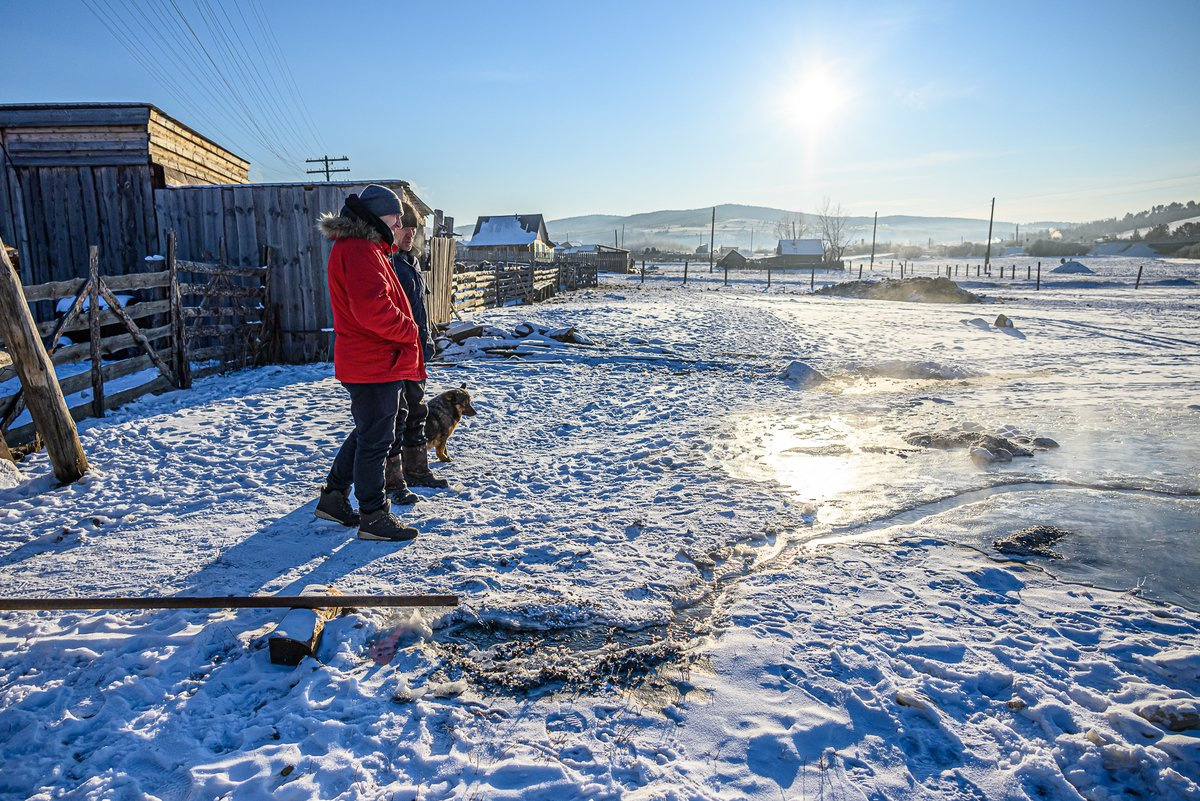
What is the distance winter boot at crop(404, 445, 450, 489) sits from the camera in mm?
4926

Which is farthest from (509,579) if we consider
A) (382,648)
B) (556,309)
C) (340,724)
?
(556,309)

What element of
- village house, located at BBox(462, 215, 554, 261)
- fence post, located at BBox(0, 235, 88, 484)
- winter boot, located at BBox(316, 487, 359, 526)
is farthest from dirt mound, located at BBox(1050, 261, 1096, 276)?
fence post, located at BBox(0, 235, 88, 484)

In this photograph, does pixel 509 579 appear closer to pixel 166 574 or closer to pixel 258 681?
pixel 258 681

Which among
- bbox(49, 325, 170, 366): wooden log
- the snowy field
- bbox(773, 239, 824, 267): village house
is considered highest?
bbox(773, 239, 824, 267): village house

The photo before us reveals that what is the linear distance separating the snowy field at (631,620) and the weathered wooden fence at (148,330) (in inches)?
20.0

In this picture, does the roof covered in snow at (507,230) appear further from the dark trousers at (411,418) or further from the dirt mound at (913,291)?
the dark trousers at (411,418)

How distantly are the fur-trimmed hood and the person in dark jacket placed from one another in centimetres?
59

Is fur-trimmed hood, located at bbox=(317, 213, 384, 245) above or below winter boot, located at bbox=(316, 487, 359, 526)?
above

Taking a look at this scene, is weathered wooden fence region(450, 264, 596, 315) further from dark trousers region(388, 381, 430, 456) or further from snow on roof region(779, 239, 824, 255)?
snow on roof region(779, 239, 824, 255)

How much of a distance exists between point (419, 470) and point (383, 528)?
108 centimetres

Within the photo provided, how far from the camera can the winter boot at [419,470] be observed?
493 centimetres

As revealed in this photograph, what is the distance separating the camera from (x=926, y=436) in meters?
6.30

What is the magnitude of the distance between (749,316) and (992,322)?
22.1ft

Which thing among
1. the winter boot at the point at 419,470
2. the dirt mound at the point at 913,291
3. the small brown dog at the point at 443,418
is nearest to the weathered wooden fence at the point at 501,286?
the small brown dog at the point at 443,418
